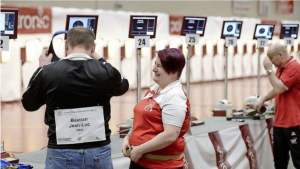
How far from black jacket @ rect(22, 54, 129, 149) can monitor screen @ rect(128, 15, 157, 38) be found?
2.33 metres

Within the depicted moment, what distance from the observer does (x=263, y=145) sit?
241 inches

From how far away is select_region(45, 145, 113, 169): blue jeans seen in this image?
9.48ft

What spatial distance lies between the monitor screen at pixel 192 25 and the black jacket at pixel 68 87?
2.94 metres

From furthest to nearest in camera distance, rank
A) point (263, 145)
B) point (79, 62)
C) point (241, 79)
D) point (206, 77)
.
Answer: point (241, 79)
point (206, 77)
point (263, 145)
point (79, 62)

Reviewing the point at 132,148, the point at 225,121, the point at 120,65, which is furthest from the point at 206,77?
the point at 132,148

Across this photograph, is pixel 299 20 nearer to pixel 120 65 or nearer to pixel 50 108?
pixel 120 65

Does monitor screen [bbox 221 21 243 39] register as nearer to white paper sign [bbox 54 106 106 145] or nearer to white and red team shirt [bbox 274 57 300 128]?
white and red team shirt [bbox 274 57 300 128]

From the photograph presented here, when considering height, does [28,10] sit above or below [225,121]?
above

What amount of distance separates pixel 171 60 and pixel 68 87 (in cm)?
61

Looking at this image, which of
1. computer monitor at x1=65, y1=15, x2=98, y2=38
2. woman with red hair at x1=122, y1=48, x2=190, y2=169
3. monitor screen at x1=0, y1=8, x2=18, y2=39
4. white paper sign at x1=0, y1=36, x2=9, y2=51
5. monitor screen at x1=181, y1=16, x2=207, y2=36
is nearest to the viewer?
woman with red hair at x1=122, y1=48, x2=190, y2=169

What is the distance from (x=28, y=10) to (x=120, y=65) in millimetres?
→ 3374

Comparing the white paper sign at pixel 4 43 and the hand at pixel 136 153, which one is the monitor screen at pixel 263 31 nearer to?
the white paper sign at pixel 4 43

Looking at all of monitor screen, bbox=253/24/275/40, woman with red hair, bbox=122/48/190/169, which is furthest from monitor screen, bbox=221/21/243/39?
woman with red hair, bbox=122/48/190/169

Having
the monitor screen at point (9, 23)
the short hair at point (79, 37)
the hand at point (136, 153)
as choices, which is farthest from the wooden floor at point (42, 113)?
the short hair at point (79, 37)
